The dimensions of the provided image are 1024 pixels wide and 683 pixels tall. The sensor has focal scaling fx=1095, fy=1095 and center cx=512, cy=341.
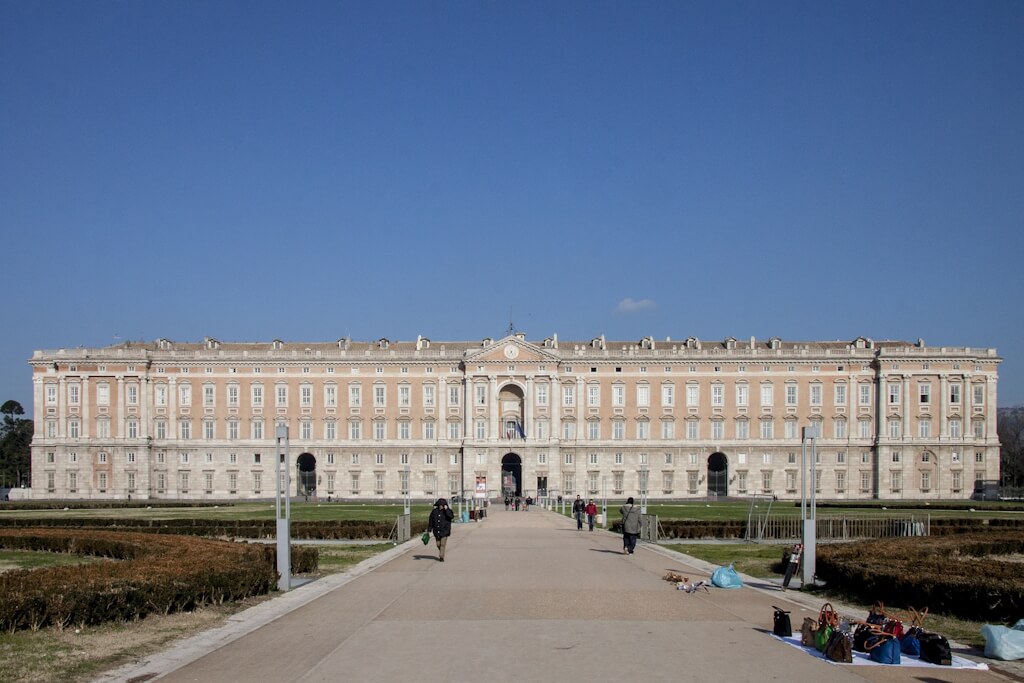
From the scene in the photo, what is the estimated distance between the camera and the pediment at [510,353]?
9600 cm

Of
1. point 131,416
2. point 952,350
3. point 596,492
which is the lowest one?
point 596,492

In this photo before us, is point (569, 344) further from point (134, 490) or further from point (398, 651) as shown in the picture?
point (398, 651)

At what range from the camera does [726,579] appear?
23953 mm

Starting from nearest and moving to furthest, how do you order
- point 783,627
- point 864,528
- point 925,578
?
1. point 783,627
2. point 925,578
3. point 864,528

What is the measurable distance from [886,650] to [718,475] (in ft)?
272

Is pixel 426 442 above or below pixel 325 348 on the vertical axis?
below

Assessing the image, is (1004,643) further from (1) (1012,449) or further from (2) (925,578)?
(1) (1012,449)

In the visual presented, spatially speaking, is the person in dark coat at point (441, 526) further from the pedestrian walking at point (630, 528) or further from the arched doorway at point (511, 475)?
the arched doorway at point (511, 475)

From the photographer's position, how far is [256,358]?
317ft

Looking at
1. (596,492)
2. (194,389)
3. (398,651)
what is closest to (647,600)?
(398,651)

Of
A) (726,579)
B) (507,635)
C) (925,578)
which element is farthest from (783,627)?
(726,579)

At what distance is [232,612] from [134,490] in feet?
263

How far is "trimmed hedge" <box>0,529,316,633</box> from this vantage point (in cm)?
1673

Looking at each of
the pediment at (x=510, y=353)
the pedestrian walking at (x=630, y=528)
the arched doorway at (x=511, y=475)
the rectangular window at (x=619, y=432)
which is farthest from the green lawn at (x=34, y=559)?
the arched doorway at (x=511, y=475)
